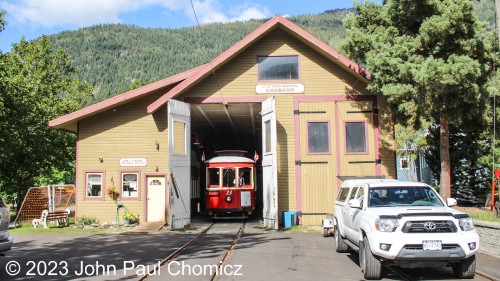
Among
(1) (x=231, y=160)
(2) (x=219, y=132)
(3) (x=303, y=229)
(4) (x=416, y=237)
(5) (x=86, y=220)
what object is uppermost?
(2) (x=219, y=132)

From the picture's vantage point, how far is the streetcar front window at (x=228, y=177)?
22.2 meters

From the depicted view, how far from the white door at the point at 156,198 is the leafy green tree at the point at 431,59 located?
9.90 m

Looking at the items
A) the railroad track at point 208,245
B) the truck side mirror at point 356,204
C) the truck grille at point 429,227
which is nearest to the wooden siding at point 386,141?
the railroad track at point 208,245

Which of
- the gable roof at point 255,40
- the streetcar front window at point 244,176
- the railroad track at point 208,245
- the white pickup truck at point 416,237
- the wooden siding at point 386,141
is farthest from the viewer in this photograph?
the streetcar front window at point 244,176

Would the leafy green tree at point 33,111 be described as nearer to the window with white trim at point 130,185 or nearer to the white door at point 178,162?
the window with white trim at point 130,185

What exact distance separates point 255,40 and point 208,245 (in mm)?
9736

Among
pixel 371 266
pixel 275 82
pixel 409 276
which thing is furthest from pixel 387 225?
pixel 275 82

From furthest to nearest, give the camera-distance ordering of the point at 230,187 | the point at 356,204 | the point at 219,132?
1. the point at 219,132
2. the point at 230,187
3. the point at 356,204

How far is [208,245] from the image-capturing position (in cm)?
1387

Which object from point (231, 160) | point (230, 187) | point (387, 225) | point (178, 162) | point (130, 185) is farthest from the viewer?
point (231, 160)

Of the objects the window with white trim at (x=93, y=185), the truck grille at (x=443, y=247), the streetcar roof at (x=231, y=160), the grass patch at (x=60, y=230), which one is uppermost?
the streetcar roof at (x=231, y=160)

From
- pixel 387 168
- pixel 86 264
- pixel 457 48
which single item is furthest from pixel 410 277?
pixel 387 168

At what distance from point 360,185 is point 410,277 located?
2560 millimetres

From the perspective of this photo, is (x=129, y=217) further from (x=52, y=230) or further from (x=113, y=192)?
(x=52, y=230)
